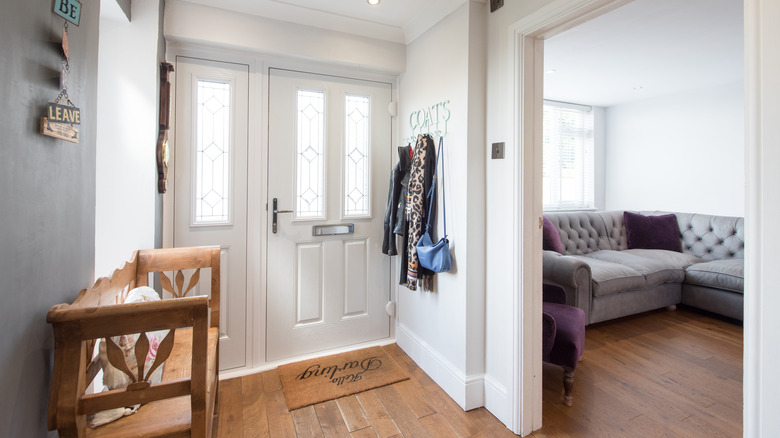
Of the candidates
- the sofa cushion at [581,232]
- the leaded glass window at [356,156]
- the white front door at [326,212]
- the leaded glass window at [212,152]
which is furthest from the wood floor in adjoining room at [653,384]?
the leaded glass window at [212,152]

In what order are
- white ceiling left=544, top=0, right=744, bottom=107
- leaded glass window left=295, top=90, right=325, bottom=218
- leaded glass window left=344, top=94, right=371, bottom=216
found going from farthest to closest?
leaded glass window left=344, top=94, right=371, bottom=216 < leaded glass window left=295, top=90, right=325, bottom=218 < white ceiling left=544, top=0, right=744, bottom=107

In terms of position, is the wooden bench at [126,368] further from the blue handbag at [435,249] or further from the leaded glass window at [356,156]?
the leaded glass window at [356,156]

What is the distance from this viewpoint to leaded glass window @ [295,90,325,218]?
8.05 feet

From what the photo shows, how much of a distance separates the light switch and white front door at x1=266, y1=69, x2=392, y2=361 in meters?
0.97

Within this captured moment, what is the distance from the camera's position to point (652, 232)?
401 centimetres

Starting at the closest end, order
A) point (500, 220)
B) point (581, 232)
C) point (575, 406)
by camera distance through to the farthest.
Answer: point (500, 220) < point (575, 406) < point (581, 232)

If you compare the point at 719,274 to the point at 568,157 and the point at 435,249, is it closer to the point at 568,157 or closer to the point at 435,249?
the point at 568,157

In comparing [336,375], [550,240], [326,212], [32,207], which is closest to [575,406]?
[336,375]

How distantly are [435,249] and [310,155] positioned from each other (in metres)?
1.11

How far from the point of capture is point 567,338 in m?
2.00

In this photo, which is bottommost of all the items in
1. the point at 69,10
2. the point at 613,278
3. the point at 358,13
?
the point at 613,278

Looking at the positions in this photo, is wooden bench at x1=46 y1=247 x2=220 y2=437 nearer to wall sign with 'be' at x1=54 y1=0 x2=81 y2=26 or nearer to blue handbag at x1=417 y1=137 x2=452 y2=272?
wall sign with 'be' at x1=54 y1=0 x2=81 y2=26

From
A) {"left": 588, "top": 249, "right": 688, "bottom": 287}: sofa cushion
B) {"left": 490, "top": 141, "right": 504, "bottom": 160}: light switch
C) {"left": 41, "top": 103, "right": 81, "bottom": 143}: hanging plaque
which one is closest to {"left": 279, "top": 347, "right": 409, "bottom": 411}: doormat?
{"left": 490, "top": 141, "right": 504, "bottom": 160}: light switch

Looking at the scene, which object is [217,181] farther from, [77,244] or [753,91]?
[753,91]
